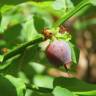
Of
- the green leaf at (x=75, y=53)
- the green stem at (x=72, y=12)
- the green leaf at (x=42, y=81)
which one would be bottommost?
the green leaf at (x=42, y=81)

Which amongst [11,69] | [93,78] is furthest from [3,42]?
[93,78]

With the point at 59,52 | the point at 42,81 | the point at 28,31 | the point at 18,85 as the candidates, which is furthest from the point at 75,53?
the point at 42,81

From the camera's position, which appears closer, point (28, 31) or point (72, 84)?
point (72, 84)

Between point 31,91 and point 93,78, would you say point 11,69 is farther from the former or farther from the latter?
point 93,78

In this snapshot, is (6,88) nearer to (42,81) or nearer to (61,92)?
(61,92)

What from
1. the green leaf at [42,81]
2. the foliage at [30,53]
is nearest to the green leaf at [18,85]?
the foliage at [30,53]

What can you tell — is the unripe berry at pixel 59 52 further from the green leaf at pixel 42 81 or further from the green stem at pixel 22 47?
the green leaf at pixel 42 81

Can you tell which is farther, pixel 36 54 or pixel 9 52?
pixel 36 54

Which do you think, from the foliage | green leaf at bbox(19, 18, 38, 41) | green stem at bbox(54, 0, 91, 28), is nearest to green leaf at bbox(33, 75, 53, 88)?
the foliage
